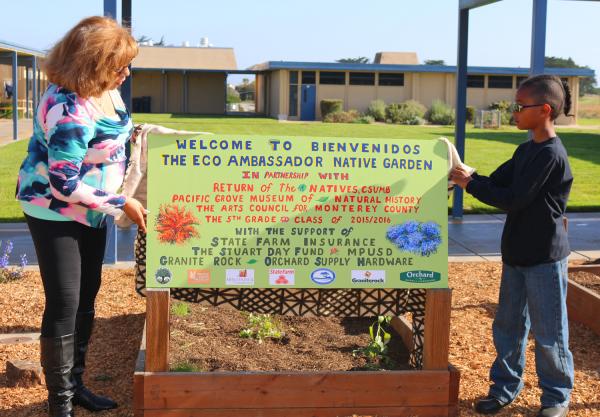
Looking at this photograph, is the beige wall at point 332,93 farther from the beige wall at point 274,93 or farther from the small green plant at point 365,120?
the small green plant at point 365,120

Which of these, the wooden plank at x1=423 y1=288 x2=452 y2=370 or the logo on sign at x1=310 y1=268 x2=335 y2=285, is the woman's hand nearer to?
the logo on sign at x1=310 y1=268 x2=335 y2=285

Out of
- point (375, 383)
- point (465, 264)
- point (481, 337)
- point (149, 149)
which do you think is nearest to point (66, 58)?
point (149, 149)

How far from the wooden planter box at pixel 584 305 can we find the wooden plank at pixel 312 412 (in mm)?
2126

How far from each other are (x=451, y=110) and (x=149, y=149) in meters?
40.6

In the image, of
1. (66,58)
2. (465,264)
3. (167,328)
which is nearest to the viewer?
(66,58)

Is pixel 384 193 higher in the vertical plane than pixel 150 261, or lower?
higher

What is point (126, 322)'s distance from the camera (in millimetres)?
5746

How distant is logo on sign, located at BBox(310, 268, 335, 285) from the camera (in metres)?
3.97

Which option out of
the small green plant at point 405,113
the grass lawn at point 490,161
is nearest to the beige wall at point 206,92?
the small green plant at point 405,113

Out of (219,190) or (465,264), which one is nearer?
(219,190)

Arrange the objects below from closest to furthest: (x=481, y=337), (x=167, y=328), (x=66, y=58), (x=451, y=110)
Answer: (x=66, y=58) < (x=167, y=328) < (x=481, y=337) < (x=451, y=110)

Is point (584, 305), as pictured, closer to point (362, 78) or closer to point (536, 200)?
point (536, 200)

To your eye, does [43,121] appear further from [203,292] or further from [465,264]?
[465,264]

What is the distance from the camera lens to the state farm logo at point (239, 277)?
394 cm
